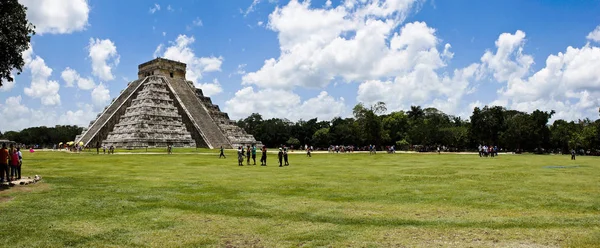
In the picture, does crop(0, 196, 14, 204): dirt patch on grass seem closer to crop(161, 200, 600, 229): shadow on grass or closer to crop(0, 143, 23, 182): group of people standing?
crop(0, 143, 23, 182): group of people standing

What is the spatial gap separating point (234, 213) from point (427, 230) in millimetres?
4397

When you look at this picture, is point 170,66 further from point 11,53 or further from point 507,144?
point 507,144

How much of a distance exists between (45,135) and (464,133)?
346 feet

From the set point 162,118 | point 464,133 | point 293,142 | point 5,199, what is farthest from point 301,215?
point 293,142

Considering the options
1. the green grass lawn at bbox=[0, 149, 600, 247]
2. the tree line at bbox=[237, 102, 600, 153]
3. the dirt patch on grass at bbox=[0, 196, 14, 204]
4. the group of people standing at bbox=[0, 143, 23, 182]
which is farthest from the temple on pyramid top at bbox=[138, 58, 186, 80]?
the dirt patch on grass at bbox=[0, 196, 14, 204]

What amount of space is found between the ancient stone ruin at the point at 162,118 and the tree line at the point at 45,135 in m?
51.9

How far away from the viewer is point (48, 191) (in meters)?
13.5

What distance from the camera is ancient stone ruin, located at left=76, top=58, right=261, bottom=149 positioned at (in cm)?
5484

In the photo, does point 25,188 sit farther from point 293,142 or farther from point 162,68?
point 293,142

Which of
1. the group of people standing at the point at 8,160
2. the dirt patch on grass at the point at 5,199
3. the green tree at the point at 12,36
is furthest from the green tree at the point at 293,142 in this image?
the dirt patch on grass at the point at 5,199

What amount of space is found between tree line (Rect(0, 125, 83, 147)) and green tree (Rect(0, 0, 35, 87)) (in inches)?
4007

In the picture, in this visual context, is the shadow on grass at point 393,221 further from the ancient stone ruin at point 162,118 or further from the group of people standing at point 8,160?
the ancient stone ruin at point 162,118

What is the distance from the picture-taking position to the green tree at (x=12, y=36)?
59.7ft

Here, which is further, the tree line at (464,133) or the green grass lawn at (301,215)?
the tree line at (464,133)
